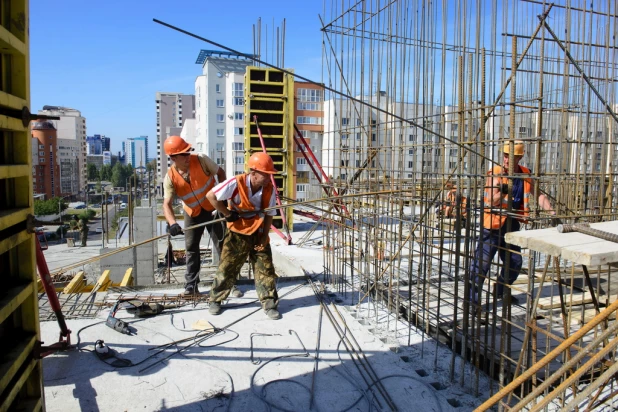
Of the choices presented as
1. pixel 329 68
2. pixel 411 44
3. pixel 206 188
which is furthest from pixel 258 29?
pixel 206 188

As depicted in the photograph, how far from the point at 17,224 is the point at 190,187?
288cm

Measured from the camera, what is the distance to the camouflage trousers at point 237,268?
4379mm

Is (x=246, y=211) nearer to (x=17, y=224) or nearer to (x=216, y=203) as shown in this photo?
(x=216, y=203)

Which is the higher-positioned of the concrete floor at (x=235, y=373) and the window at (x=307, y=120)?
the window at (x=307, y=120)

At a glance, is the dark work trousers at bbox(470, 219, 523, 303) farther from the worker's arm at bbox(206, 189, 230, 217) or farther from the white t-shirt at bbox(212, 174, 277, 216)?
the worker's arm at bbox(206, 189, 230, 217)

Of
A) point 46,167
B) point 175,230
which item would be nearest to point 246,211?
point 175,230

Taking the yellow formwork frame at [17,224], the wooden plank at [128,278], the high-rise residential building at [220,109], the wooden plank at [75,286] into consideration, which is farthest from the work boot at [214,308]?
the high-rise residential building at [220,109]

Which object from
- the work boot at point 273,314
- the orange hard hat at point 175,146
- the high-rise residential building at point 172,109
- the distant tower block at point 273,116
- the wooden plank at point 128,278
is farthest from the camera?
the high-rise residential building at point 172,109

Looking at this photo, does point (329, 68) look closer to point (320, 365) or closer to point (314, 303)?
point (314, 303)

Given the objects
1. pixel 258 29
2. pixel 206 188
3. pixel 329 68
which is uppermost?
pixel 258 29

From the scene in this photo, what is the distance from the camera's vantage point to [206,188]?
4.89 metres

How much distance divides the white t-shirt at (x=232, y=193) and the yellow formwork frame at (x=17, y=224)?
206cm

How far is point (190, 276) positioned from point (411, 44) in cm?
438

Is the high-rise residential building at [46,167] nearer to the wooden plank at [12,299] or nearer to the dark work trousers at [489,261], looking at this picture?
the dark work trousers at [489,261]
